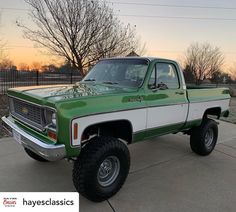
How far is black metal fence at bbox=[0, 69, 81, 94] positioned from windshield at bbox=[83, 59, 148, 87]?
1027 centimetres

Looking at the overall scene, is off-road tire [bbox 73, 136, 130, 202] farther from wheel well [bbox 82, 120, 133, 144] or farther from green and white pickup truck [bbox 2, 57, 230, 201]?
wheel well [bbox 82, 120, 133, 144]

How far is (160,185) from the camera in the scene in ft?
13.2

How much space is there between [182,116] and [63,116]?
8.33 feet

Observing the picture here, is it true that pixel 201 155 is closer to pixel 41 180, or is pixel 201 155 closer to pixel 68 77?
pixel 41 180

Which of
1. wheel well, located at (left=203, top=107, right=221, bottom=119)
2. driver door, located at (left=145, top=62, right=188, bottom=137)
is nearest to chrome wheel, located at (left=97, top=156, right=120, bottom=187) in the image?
driver door, located at (left=145, top=62, right=188, bottom=137)

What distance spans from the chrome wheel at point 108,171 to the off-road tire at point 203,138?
2270 mm

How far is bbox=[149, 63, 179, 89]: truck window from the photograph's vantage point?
14.1 ft

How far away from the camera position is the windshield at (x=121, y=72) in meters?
4.19

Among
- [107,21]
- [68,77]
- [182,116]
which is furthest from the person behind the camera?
[68,77]

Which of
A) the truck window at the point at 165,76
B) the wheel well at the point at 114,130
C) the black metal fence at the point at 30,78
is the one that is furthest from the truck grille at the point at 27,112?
the black metal fence at the point at 30,78

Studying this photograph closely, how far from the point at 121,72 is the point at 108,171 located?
5.51ft

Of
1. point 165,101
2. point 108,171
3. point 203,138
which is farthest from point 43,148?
point 203,138

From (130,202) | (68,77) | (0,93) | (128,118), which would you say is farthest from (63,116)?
(68,77)

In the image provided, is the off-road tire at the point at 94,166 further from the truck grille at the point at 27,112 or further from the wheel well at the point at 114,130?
the truck grille at the point at 27,112
